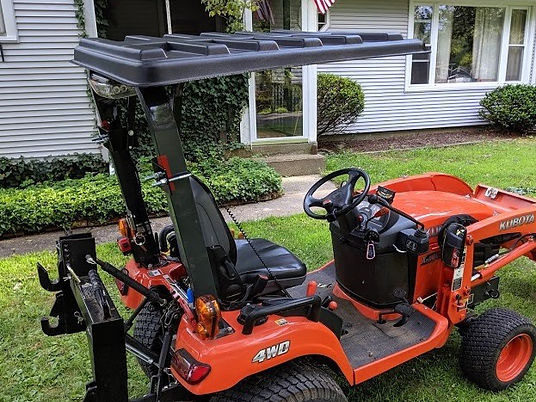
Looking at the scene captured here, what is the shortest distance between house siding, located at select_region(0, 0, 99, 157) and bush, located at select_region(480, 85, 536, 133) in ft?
27.4

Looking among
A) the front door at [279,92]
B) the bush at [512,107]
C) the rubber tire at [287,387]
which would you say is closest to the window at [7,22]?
the front door at [279,92]

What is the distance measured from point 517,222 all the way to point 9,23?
21.6 ft

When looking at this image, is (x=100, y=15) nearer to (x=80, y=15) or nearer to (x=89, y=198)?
(x=80, y=15)

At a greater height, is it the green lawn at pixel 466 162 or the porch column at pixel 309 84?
the porch column at pixel 309 84

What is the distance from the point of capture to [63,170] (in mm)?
7066

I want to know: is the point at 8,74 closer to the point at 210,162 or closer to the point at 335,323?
the point at 210,162

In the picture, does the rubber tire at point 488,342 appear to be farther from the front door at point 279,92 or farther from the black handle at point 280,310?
the front door at point 279,92

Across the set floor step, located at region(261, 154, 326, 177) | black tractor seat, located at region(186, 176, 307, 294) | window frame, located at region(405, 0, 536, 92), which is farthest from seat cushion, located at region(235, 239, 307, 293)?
window frame, located at region(405, 0, 536, 92)

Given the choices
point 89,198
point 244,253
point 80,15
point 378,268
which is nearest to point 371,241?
point 378,268

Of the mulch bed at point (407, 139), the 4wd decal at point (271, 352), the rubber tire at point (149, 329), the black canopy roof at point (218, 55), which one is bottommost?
the mulch bed at point (407, 139)

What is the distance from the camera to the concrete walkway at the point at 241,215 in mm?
5094

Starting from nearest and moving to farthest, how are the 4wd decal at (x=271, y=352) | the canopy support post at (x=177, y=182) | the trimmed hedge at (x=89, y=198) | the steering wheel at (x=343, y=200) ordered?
1. the canopy support post at (x=177, y=182)
2. the 4wd decal at (x=271, y=352)
3. the steering wheel at (x=343, y=200)
4. the trimmed hedge at (x=89, y=198)

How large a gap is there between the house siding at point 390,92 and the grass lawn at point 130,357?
5.41 meters

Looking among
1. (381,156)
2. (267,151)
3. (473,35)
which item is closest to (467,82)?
(473,35)
